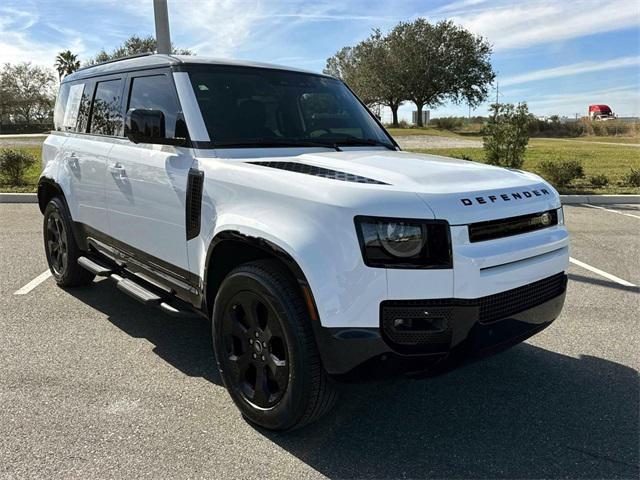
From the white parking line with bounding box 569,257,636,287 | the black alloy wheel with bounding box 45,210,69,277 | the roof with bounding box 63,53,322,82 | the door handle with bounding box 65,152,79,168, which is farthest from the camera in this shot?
Answer: the white parking line with bounding box 569,257,636,287

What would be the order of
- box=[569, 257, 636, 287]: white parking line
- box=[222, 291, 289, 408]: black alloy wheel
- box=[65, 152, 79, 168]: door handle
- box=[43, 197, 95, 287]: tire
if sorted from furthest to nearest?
1. box=[569, 257, 636, 287]: white parking line
2. box=[43, 197, 95, 287]: tire
3. box=[65, 152, 79, 168]: door handle
4. box=[222, 291, 289, 408]: black alloy wheel

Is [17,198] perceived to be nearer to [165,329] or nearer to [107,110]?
[107,110]

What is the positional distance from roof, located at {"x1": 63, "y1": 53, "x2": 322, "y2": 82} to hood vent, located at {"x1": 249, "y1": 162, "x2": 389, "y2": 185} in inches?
44.3

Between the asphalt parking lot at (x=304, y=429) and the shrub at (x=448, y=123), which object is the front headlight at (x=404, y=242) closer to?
the asphalt parking lot at (x=304, y=429)

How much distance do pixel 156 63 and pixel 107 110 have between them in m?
0.86

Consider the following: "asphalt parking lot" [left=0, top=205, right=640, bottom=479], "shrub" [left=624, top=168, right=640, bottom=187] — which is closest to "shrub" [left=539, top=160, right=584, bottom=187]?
"shrub" [left=624, top=168, right=640, bottom=187]

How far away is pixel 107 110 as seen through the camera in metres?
4.43

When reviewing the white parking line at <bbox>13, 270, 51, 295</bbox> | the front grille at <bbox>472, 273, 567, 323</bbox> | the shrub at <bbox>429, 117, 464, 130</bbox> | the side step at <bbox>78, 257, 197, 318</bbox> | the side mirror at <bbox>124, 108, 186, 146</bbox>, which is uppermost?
the shrub at <bbox>429, 117, 464, 130</bbox>

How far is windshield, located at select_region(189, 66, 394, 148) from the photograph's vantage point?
11.6 ft

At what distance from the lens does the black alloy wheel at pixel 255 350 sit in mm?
2725

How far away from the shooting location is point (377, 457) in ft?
8.81

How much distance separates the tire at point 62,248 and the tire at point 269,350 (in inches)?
102

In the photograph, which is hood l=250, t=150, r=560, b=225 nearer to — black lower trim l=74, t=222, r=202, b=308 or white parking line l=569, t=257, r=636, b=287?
black lower trim l=74, t=222, r=202, b=308

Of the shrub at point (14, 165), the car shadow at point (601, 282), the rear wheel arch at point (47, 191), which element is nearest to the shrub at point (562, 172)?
the car shadow at point (601, 282)
